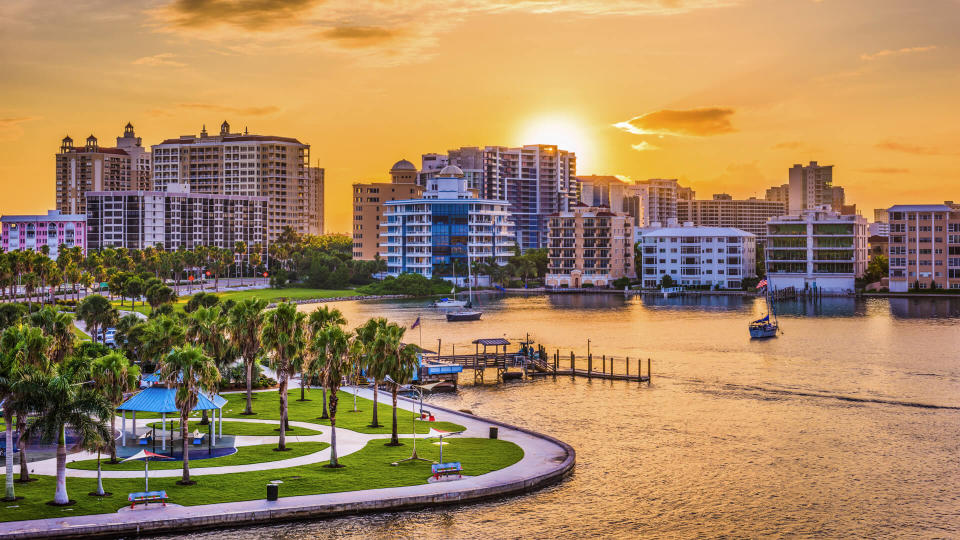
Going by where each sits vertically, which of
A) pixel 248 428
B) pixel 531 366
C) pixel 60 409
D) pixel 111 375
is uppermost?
pixel 111 375

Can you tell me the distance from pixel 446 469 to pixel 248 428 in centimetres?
1857

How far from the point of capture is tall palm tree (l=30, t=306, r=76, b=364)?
67.0 metres

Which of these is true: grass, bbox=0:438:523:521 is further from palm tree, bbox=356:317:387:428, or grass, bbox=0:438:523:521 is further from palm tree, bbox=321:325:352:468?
palm tree, bbox=356:317:387:428

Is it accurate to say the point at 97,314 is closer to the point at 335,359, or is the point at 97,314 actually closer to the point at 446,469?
the point at 335,359

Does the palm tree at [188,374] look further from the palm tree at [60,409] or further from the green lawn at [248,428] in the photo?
the green lawn at [248,428]

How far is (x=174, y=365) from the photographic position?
47.6 m

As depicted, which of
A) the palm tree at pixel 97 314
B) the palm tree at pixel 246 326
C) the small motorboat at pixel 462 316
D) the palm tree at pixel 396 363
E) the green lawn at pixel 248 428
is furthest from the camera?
the small motorboat at pixel 462 316

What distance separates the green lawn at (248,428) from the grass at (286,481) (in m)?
6.97

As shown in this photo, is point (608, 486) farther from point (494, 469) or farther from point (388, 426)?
point (388, 426)

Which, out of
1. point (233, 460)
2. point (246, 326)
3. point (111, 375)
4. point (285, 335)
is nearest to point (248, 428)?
point (246, 326)

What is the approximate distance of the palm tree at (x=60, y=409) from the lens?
45.1 m

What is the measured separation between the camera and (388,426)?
65.7 meters

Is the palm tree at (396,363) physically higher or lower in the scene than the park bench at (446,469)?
Answer: higher

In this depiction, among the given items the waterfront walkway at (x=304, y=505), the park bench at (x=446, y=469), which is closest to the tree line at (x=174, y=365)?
the waterfront walkway at (x=304, y=505)
